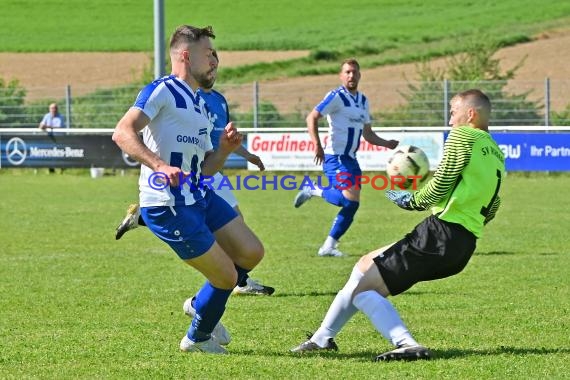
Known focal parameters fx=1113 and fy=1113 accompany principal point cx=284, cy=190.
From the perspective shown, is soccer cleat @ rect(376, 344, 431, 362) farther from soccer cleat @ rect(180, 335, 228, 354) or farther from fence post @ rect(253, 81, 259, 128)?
fence post @ rect(253, 81, 259, 128)

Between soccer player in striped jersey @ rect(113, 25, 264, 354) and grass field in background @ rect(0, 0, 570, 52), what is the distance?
1686 inches

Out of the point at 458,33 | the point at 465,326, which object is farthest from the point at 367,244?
the point at 458,33

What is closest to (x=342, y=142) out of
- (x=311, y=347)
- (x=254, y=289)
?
(x=254, y=289)

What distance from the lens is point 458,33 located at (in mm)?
49875

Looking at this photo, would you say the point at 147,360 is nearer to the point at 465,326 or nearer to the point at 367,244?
the point at 465,326

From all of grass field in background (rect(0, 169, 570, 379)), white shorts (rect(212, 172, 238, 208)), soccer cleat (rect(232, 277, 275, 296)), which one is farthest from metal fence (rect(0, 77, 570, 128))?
white shorts (rect(212, 172, 238, 208))

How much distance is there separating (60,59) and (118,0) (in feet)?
32.3

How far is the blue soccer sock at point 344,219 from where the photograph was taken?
1268cm

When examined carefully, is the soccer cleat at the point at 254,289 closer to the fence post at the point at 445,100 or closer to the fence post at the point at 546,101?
the fence post at the point at 546,101

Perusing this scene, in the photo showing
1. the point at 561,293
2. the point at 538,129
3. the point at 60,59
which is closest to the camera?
the point at 561,293

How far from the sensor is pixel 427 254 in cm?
664

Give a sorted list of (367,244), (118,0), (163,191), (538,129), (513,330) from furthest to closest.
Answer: (118,0), (538,129), (367,244), (513,330), (163,191)

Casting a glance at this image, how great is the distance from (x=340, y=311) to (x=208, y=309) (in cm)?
83

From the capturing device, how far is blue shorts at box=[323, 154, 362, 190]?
1290 cm
